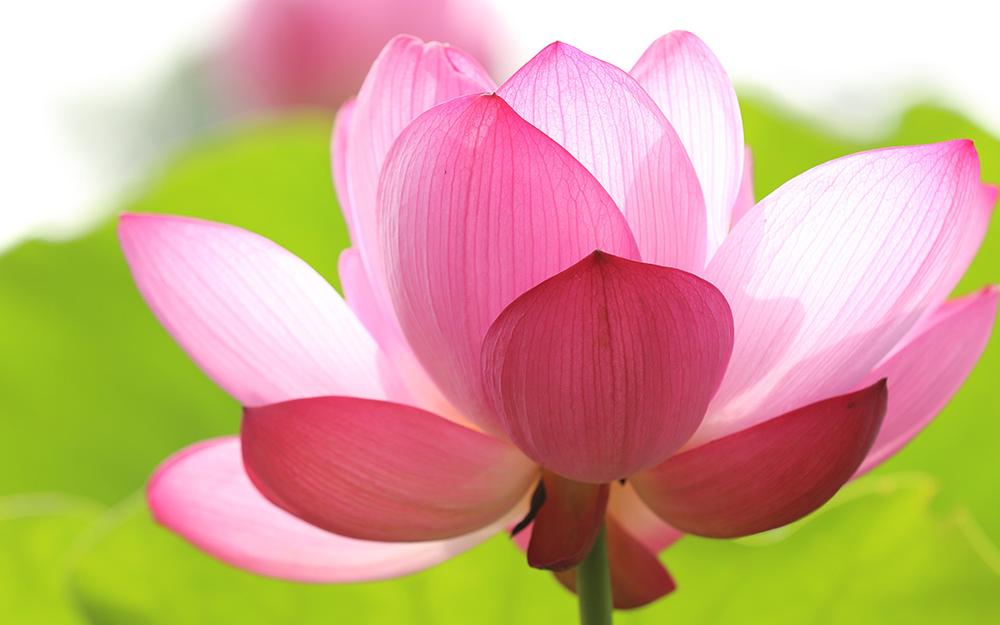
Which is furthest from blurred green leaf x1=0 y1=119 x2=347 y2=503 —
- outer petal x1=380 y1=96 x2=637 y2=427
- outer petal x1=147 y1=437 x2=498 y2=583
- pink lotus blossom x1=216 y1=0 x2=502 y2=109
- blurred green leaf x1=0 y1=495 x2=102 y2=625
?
pink lotus blossom x1=216 y1=0 x2=502 y2=109

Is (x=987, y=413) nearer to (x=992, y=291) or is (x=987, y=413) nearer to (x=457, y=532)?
(x=992, y=291)

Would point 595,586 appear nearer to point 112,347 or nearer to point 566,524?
point 566,524

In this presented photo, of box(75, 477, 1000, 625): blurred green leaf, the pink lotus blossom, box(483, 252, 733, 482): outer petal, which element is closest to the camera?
box(483, 252, 733, 482): outer petal

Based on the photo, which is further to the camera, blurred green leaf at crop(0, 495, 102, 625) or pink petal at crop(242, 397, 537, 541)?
blurred green leaf at crop(0, 495, 102, 625)

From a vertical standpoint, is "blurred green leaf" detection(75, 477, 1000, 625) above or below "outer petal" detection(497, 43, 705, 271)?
below

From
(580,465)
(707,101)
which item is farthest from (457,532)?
(707,101)

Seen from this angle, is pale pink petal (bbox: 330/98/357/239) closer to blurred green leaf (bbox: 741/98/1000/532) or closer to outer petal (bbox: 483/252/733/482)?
outer petal (bbox: 483/252/733/482)

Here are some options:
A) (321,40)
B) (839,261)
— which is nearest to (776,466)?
(839,261)

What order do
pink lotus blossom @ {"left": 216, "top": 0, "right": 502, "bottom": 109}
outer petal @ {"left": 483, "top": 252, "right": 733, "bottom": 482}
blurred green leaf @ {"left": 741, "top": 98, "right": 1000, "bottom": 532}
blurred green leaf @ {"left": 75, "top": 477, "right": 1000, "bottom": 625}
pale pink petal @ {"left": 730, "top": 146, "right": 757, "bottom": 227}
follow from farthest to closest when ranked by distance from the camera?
pink lotus blossom @ {"left": 216, "top": 0, "right": 502, "bottom": 109} → blurred green leaf @ {"left": 741, "top": 98, "right": 1000, "bottom": 532} → blurred green leaf @ {"left": 75, "top": 477, "right": 1000, "bottom": 625} → pale pink petal @ {"left": 730, "top": 146, "right": 757, "bottom": 227} → outer petal @ {"left": 483, "top": 252, "right": 733, "bottom": 482}
